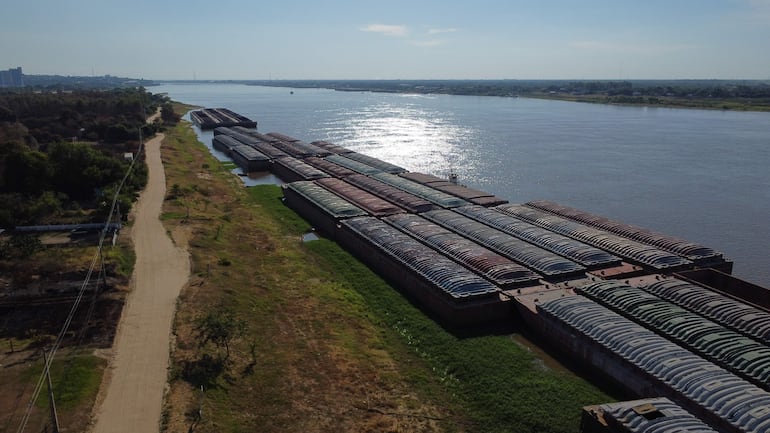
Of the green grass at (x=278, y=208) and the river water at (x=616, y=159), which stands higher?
the river water at (x=616, y=159)

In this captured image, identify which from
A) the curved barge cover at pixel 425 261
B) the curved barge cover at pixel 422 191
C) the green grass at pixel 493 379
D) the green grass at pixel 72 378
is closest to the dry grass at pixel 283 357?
the green grass at pixel 493 379

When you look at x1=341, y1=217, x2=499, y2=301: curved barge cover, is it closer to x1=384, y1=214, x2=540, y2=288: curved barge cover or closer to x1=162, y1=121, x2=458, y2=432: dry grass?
x1=384, y1=214, x2=540, y2=288: curved barge cover

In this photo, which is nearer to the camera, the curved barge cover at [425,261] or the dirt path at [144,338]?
the dirt path at [144,338]

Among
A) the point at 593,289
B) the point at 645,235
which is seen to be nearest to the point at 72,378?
the point at 593,289

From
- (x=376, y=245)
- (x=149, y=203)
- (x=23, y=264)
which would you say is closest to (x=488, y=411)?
(x=376, y=245)

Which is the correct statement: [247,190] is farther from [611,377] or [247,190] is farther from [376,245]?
[611,377]

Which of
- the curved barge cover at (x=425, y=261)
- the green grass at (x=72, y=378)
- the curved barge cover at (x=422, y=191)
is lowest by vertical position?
the green grass at (x=72, y=378)

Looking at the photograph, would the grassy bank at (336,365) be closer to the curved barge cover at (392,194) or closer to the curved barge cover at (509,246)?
the curved barge cover at (509,246)

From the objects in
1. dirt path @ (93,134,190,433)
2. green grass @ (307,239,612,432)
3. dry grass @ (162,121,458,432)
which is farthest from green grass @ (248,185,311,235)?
green grass @ (307,239,612,432)
